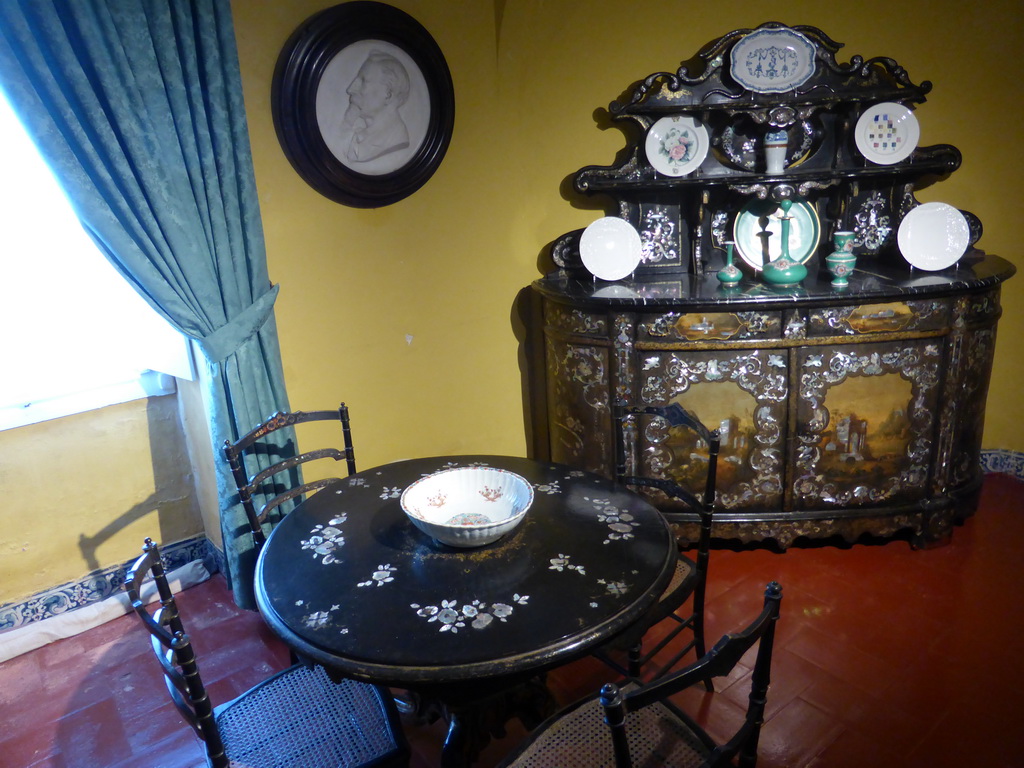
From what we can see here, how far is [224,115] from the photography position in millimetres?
2232

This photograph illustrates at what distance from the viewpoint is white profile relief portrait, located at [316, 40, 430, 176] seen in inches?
98.4

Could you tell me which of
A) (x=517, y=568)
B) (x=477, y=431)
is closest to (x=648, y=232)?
(x=477, y=431)

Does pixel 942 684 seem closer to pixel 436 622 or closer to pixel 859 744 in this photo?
pixel 859 744

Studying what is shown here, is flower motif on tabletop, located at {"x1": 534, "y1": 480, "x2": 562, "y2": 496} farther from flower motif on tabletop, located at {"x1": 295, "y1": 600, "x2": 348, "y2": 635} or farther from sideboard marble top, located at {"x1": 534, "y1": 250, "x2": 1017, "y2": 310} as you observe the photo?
sideboard marble top, located at {"x1": 534, "y1": 250, "x2": 1017, "y2": 310}

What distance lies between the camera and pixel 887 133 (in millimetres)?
2887

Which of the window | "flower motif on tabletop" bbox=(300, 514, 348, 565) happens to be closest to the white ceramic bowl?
"flower motif on tabletop" bbox=(300, 514, 348, 565)

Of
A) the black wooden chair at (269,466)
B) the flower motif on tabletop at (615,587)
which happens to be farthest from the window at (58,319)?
the flower motif on tabletop at (615,587)

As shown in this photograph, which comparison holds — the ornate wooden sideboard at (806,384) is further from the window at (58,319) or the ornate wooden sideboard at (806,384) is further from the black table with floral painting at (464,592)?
the window at (58,319)

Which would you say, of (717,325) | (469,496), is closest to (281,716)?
(469,496)

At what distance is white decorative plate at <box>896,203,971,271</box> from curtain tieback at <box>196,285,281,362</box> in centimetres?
242

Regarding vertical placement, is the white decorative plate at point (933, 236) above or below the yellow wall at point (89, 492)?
above

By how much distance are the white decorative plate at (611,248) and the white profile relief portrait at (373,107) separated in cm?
81

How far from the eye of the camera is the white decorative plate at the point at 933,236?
9.16 ft

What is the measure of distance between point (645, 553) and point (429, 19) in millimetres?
2228
